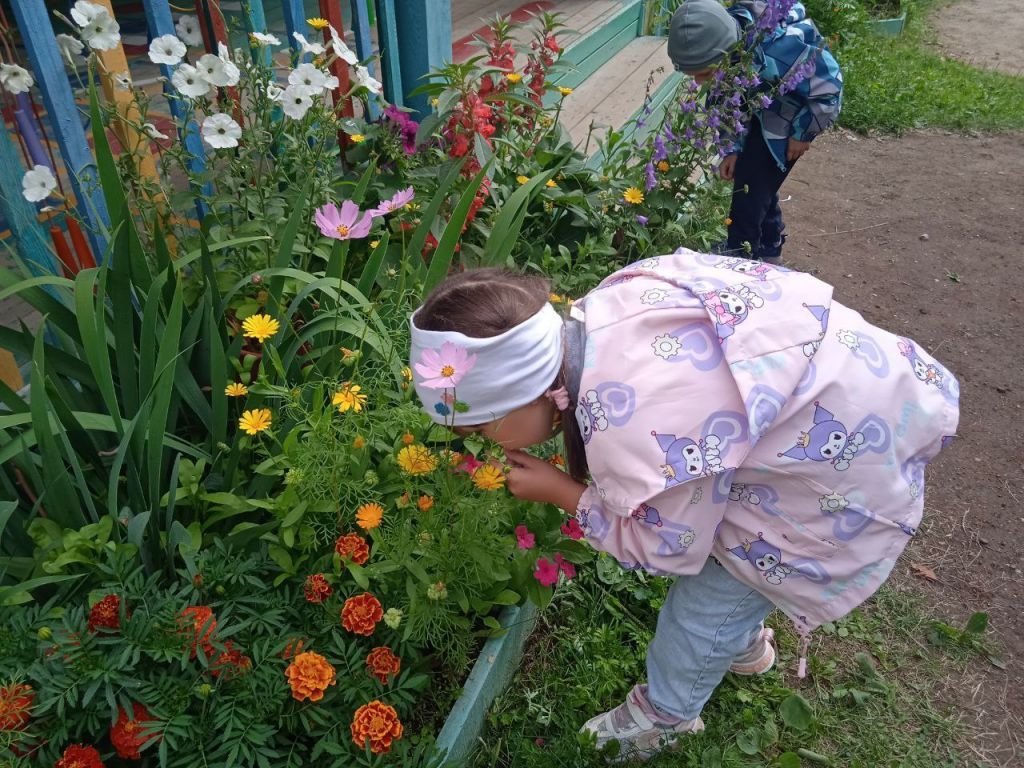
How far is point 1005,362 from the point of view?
3.34 metres

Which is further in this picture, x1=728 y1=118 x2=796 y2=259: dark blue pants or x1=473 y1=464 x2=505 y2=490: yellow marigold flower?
x1=728 y1=118 x2=796 y2=259: dark blue pants

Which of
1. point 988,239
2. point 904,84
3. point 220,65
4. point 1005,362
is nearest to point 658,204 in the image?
point 220,65

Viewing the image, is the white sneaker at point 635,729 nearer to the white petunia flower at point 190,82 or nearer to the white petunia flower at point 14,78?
the white petunia flower at point 190,82

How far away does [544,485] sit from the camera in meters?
1.43

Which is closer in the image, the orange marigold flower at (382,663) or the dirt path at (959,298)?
the orange marigold flower at (382,663)

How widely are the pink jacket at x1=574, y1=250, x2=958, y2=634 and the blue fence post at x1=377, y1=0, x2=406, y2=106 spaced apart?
1.90m

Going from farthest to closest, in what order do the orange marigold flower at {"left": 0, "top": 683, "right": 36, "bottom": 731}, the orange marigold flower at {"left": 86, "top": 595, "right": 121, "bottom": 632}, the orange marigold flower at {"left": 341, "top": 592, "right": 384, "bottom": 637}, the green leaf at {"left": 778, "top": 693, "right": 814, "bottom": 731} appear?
the green leaf at {"left": 778, "top": 693, "right": 814, "bottom": 731}
the orange marigold flower at {"left": 341, "top": 592, "right": 384, "bottom": 637}
the orange marigold flower at {"left": 86, "top": 595, "right": 121, "bottom": 632}
the orange marigold flower at {"left": 0, "top": 683, "right": 36, "bottom": 731}

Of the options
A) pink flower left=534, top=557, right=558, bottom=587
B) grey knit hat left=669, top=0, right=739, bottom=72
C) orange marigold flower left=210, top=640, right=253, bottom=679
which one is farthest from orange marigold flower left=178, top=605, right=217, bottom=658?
grey knit hat left=669, top=0, right=739, bottom=72

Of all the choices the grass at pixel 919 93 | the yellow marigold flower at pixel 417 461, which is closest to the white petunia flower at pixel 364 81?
the yellow marigold flower at pixel 417 461

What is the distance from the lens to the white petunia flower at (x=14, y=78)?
1588 millimetres

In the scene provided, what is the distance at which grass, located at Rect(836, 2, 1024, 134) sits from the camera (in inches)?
230

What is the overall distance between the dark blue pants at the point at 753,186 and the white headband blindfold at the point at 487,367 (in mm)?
2289

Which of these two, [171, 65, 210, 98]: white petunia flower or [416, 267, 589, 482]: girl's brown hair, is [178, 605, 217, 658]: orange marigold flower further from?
[171, 65, 210, 98]: white petunia flower

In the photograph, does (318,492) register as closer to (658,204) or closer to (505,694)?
(505,694)
